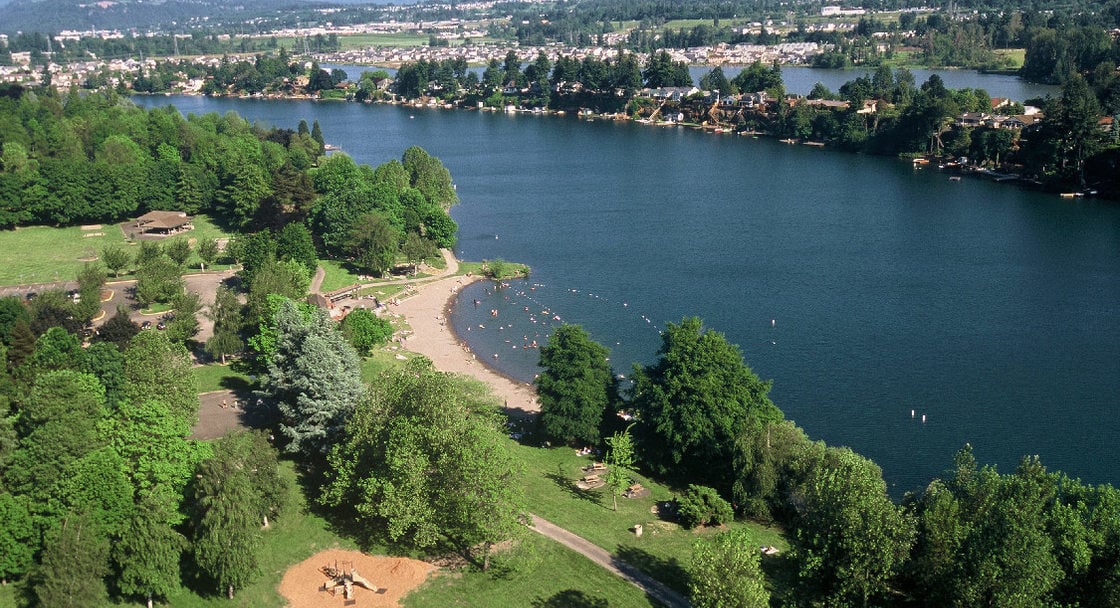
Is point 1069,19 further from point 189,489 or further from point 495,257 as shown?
point 189,489

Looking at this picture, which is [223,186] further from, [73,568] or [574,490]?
[73,568]

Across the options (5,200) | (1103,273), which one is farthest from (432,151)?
(1103,273)

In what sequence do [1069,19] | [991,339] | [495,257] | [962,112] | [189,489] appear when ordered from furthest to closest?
[1069,19] < [962,112] < [495,257] < [991,339] < [189,489]

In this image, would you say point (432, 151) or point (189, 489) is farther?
point (432, 151)

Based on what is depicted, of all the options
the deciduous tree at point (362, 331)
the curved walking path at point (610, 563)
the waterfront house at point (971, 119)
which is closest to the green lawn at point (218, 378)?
the deciduous tree at point (362, 331)

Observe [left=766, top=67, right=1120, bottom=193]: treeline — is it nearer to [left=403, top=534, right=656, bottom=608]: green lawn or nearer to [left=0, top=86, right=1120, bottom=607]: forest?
[left=0, top=86, right=1120, bottom=607]: forest

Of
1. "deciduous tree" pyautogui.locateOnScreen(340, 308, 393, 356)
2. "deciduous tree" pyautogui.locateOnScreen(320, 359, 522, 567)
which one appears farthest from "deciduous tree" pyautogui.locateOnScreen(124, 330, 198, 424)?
"deciduous tree" pyautogui.locateOnScreen(340, 308, 393, 356)

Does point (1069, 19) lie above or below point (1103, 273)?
above
